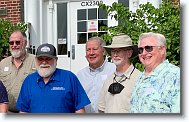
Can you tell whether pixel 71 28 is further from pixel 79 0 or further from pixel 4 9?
pixel 4 9

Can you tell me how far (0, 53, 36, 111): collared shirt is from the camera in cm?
479

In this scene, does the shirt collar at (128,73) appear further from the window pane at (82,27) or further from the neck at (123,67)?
the window pane at (82,27)

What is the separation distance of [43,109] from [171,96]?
1275 millimetres

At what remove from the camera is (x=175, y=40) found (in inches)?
199

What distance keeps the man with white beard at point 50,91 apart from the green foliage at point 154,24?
1.34 meters

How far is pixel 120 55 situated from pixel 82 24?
5.04 m

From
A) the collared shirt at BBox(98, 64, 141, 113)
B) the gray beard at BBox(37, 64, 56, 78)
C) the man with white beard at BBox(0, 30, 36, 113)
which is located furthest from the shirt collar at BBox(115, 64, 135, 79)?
the man with white beard at BBox(0, 30, 36, 113)

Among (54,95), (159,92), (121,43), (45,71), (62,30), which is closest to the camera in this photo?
(159,92)

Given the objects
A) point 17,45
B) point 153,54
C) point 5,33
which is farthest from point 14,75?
point 5,33

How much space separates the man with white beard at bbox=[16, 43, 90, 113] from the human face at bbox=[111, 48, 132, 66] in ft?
1.52

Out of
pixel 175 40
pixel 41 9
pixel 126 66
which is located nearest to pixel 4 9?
pixel 41 9

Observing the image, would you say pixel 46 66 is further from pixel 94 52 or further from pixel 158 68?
pixel 158 68

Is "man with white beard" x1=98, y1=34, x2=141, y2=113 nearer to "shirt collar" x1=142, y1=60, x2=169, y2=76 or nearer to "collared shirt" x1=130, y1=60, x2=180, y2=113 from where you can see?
"collared shirt" x1=130, y1=60, x2=180, y2=113

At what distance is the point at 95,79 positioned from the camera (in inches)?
176
